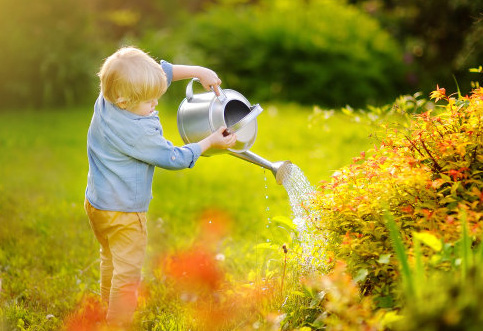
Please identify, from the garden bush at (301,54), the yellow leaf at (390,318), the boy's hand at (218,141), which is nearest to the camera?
the yellow leaf at (390,318)

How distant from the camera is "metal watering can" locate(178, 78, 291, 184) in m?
2.62

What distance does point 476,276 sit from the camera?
5.15 feet

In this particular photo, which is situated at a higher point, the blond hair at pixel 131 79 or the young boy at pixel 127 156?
the blond hair at pixel 131 79

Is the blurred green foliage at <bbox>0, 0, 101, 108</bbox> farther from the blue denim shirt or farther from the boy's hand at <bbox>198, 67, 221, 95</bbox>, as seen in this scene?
the blue denim shirt

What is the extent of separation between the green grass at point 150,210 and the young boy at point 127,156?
0.35 metres

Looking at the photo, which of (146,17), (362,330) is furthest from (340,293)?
(146,17)

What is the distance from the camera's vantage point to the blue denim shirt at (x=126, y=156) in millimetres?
2436

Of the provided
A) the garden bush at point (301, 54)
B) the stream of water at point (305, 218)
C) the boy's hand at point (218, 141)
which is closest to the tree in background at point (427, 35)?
the garden bush at point (301, 54)

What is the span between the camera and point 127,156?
99.0 inches

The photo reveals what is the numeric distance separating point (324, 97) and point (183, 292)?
6.03 metres

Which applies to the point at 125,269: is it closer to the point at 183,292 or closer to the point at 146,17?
the point at 183,292

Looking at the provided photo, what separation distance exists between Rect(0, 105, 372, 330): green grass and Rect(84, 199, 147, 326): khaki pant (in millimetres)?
180

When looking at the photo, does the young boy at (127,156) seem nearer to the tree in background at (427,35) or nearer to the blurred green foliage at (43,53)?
the blurred green foliage at (43,53)

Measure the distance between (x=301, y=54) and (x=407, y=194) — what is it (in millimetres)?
6987
